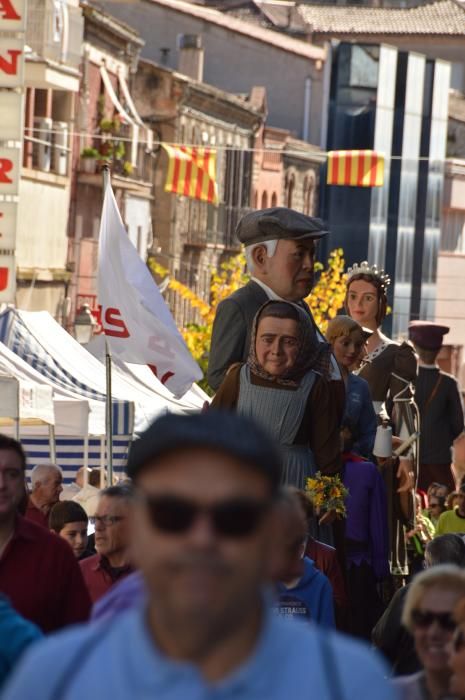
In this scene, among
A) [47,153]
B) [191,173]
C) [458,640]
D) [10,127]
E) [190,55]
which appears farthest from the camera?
[190,55]

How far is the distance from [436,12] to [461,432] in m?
74.7

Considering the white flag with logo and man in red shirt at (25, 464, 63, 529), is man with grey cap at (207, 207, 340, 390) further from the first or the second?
the white flag with logo

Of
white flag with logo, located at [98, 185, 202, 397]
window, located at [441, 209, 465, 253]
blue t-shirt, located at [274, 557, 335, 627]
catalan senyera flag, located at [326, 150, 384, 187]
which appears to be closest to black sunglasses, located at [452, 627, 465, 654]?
blue t-shirt, located at [274, 557, 335, 627]

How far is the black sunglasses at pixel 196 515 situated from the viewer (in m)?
3.35

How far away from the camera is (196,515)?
3.35 meters

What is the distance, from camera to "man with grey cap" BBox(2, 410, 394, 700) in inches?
131

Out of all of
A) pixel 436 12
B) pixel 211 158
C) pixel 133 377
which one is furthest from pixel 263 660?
pixel 436 12

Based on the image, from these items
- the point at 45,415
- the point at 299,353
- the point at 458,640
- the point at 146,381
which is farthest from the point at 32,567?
the point at 146,381

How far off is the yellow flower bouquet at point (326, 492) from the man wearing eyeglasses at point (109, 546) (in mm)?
904

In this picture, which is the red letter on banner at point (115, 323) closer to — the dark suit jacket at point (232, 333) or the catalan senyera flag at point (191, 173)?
the dark suit jacket at point (232, 333)

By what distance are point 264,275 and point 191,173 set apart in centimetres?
3844

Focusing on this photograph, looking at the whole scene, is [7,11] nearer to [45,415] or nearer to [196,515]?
[45,415]

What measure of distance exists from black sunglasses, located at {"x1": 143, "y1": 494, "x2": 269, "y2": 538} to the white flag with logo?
11.6 m

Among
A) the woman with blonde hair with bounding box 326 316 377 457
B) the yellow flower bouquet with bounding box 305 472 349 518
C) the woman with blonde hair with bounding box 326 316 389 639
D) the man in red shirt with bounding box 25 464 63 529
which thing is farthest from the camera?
the man in red shirt with bounding box 25 464 63 529
